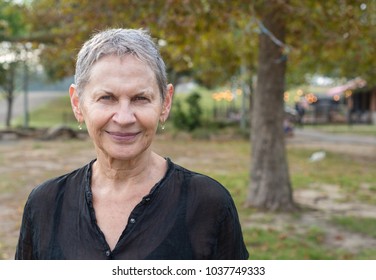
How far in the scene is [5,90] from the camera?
34688 mm

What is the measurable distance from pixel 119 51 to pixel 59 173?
1154 centimetres

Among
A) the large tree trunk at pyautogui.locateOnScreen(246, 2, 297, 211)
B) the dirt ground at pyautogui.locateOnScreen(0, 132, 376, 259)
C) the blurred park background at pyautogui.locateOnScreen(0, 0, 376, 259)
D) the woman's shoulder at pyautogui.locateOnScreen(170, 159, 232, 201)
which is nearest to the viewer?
the woman's shoulder at pyautogui.locateOnScreen(170, 159, 232, 201)

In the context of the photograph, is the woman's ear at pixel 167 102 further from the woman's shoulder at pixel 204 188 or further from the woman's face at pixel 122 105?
the woman's shoulder at pixel 204 188

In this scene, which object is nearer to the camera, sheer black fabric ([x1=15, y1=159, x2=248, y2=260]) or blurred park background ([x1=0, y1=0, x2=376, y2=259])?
sheer black fabric ([x1=15, y1=159, x2=248, y2=260])

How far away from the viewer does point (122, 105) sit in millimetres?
1714

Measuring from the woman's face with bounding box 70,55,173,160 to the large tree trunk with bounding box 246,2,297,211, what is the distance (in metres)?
6.98

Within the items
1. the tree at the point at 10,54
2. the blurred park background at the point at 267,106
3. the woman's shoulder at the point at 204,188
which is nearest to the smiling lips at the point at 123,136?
the woman's shoulder at the point at 204,188

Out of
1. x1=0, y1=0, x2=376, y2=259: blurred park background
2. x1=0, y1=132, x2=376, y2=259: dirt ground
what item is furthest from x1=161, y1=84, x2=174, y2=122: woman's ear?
x1=0, y1=132, x2=376, y2=259: dirt ground

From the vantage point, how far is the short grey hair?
67.4 inches

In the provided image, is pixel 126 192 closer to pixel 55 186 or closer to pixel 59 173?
pixel 55 186

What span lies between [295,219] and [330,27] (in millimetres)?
3063

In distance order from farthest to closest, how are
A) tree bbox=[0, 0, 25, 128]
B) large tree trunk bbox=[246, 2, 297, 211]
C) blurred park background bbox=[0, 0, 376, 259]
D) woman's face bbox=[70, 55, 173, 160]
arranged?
tree bbox=[0, 0, 25, 128]
large tree trunk bbox=[246, 2, 297, 211]
blurred park background bbox=[0, 0, 376, 259]
woman's face bbox=[70, 55, 173, 160]

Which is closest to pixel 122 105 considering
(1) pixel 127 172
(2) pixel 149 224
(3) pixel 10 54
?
(1) pixel 127 172

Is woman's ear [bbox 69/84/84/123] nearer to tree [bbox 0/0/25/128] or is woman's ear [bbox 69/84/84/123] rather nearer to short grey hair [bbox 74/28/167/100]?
short grey hair [bbox 74/28/167/100]
